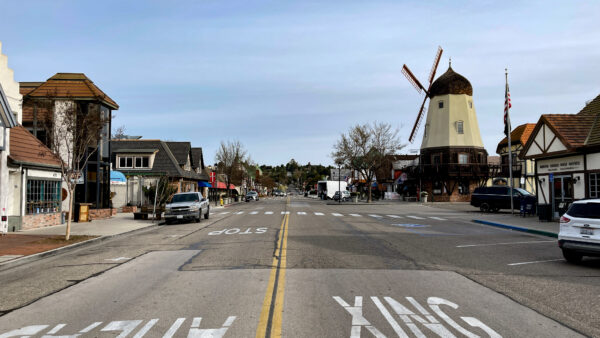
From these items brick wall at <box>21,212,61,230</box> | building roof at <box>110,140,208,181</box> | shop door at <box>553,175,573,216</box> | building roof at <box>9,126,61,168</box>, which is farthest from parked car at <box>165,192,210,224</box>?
building roof at <box>110,140,208,181</box>

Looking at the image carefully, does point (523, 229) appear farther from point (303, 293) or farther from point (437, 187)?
point (437, 187)

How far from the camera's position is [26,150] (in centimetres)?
2175

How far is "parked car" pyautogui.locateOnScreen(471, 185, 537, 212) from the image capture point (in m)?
32.4

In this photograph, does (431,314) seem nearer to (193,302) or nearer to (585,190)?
(193,302)

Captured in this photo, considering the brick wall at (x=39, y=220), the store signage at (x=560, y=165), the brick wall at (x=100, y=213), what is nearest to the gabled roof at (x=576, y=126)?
the store signage at (x=560, y=165)

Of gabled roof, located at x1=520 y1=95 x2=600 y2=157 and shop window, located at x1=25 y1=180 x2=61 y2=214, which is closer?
shop window, located at x1=25 y1=180 x2=61 y2=214

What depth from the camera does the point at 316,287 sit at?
8219mm

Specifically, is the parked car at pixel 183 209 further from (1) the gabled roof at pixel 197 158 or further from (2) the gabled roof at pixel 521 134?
(2) the gabled roof at pixel 521 134

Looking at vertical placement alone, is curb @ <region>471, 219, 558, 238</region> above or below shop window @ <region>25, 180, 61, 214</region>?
below

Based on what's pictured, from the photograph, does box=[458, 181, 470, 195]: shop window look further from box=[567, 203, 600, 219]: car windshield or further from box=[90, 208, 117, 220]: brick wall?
box=[567, 203, 600, 219]: car windshield

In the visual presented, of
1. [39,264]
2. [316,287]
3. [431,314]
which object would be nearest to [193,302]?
[316,287]

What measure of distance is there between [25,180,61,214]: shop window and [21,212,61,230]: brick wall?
287 mm

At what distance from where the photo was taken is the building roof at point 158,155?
1879 inches

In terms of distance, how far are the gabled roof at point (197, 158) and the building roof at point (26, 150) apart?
36.1 metres
